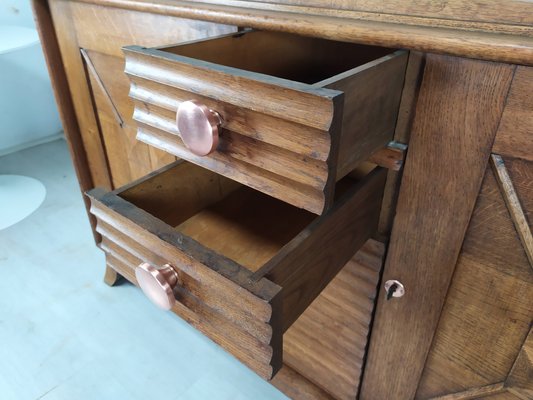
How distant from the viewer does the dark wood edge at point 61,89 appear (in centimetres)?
88

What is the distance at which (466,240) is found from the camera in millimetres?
516

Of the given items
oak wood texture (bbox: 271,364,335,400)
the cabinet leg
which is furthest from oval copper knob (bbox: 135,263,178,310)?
the cabinet leg

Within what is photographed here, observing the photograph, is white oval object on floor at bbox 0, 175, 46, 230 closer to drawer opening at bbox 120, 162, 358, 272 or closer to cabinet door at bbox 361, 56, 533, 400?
drawer opening at bbox 120, 162, 358, 272

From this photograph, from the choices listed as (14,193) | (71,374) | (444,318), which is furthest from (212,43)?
(14,193)

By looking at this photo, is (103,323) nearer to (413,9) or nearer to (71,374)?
(71,374)

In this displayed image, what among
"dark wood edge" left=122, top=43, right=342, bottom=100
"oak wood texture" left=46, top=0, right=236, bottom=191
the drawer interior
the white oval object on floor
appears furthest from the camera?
the white oval object on floor

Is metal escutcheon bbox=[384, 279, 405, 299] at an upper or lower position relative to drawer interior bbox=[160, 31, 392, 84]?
lower

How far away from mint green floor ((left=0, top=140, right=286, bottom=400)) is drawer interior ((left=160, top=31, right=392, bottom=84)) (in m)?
0.64

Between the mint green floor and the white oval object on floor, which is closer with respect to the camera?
the mint green floor

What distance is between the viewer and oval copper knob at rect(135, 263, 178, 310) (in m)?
0.47

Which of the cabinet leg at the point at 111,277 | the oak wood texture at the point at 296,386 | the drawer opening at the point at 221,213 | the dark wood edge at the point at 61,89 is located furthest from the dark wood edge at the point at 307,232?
the cabinet leg at the point at 111,277

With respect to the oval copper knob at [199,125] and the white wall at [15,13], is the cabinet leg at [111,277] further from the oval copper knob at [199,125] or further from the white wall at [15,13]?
the white wall at [15,13]

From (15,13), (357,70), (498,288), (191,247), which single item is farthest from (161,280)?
(15,13)

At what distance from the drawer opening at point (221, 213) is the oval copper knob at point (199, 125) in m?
0.16
